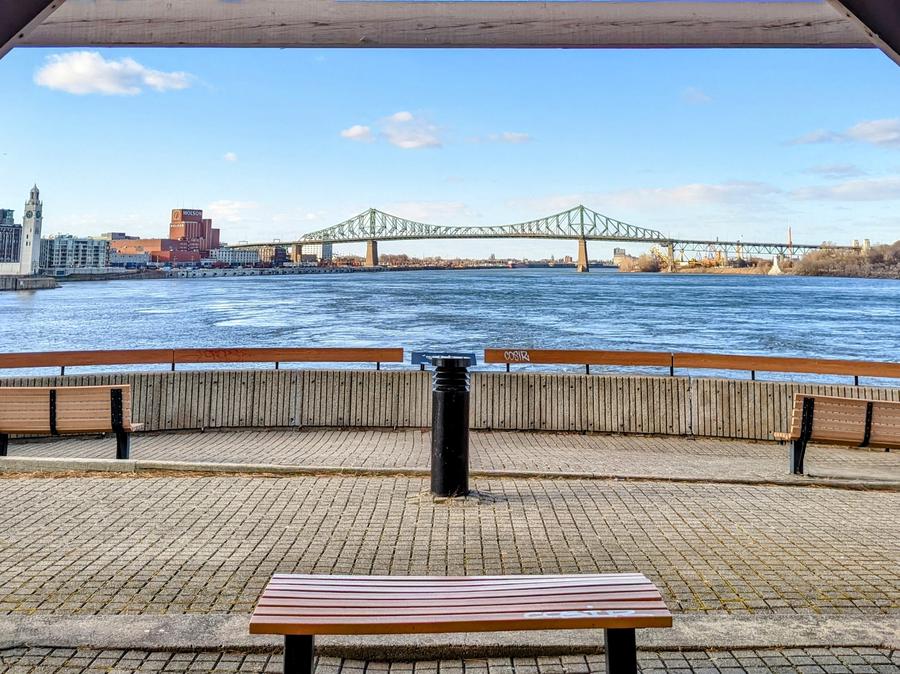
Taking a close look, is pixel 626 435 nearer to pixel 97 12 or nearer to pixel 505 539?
pixel 505 539

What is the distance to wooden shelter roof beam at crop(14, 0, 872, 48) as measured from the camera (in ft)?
9.94

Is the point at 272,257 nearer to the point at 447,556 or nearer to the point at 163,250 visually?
the point at 163,250

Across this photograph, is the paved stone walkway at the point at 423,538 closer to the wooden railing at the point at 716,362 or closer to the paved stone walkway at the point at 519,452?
the paved stone walkway at the point at 519,452

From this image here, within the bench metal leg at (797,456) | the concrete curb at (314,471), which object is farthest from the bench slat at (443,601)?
the bench metal leg at (797,456)

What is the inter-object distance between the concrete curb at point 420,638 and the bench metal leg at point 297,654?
0.71 m

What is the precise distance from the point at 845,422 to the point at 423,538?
3715 millimetres

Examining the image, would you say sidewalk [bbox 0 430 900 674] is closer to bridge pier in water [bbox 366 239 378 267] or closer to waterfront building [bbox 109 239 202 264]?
bridge pier in water [bbox 366 239 378 267]

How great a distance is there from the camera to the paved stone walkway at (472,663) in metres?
2.45

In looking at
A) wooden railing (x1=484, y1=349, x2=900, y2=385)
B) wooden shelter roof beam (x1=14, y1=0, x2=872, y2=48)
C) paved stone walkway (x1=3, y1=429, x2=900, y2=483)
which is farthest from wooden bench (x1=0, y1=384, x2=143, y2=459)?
wooden railing (x1=484, y1=349, x2=900, y2=385)

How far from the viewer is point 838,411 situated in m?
5.65

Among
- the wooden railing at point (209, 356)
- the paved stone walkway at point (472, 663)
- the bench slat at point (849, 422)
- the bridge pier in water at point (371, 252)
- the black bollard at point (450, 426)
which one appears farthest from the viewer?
the bridge pier in water at point (371, 252)

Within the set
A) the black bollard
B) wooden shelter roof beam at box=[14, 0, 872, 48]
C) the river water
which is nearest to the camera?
wooden shelter roof beam at box=[14, 0, 872, 48]

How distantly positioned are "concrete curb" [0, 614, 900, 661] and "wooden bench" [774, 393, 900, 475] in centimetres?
312

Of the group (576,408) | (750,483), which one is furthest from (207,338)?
(750,483)
